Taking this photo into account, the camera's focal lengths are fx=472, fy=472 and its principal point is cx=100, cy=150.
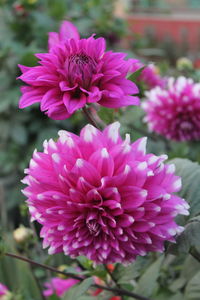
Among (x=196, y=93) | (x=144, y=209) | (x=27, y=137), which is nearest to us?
(x=144, y=209)

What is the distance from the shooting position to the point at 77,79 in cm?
42

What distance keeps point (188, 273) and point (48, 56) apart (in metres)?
0.38

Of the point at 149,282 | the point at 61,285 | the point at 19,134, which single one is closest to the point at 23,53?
the point at 19,134

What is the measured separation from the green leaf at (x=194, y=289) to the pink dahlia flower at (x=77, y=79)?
0.85ft

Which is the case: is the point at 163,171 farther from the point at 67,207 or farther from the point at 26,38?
the point at 26,38

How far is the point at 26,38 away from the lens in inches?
67.7

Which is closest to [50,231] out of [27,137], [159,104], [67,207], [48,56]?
[67,207]

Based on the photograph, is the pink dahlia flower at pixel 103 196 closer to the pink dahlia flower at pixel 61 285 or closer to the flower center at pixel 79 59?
the flower center at pixel 79 59

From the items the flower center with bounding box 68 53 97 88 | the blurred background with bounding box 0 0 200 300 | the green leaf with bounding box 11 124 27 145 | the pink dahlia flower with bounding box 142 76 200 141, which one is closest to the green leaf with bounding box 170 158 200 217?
the flower center with bounding box 68 53 97 88

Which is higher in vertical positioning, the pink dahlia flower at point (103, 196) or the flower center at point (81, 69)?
the flower center at point (81, 69)

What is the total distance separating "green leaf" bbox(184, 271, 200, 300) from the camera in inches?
22.1

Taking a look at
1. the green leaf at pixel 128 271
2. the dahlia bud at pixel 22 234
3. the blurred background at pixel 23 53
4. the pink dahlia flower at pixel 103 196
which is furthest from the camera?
the blurred background at pixel 23 53

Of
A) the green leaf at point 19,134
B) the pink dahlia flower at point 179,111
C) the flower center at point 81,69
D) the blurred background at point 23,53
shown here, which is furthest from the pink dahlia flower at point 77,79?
the green leaf at point 19,134

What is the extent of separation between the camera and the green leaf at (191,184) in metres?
0.50
